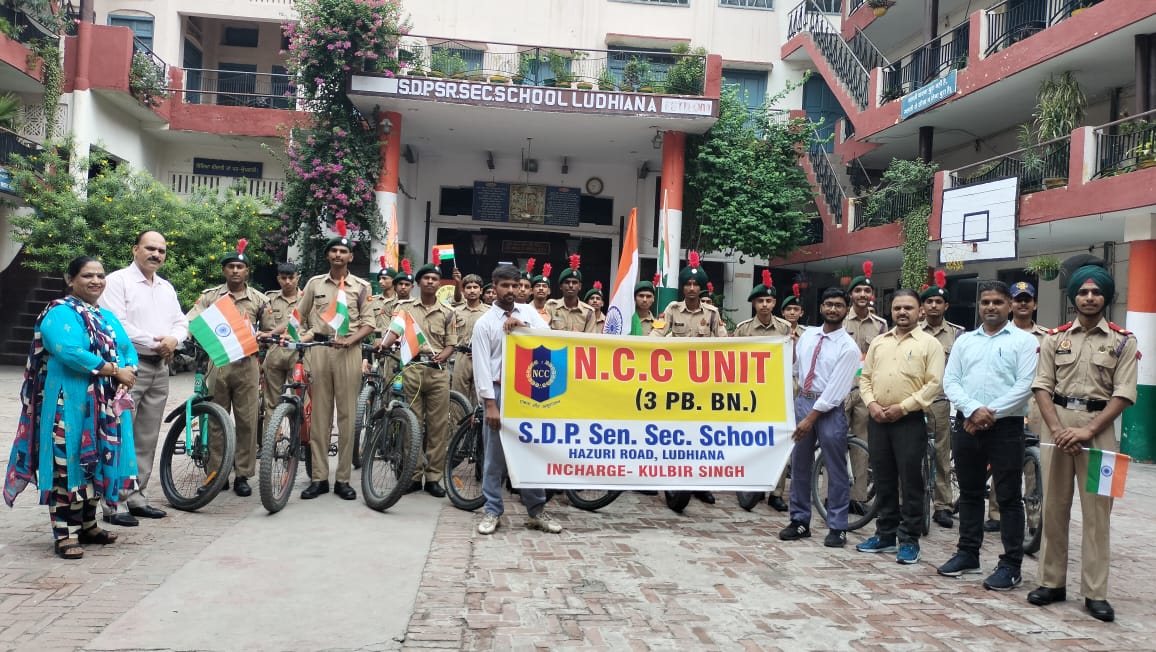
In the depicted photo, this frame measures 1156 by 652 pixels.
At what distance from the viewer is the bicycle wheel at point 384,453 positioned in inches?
254

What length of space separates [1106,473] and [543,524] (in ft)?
11.6

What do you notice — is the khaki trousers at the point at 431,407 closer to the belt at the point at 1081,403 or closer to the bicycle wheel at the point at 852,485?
the bicycle wheel at the point at 852,485

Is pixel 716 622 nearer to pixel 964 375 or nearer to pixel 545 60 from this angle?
pixel 964 375

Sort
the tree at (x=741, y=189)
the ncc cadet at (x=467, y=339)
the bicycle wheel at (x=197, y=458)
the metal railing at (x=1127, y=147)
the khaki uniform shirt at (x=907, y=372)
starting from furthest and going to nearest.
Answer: the tree at (x=741, y=189) < the metal railing at (x=1127, y=147) < the ncc cadet at (x=467, y=339) < the bicycle wheel at (x=197, y=458) < the khaki uniform shirt at (x=907, y=372)

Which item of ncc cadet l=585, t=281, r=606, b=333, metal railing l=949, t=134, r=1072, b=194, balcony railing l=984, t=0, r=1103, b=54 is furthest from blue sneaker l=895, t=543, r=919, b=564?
balcony railing l=984, t=0, r=1103, b=54

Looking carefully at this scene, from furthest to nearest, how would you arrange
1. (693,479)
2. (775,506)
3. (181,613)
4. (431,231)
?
1. (431,231)
2. (775,506)
3. (693,479)
4. (181,613)

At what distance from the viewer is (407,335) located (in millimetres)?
6844

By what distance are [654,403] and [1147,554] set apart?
3.84 meters

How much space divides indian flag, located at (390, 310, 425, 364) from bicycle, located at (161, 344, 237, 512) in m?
1.41

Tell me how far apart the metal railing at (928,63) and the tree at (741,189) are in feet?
7.44

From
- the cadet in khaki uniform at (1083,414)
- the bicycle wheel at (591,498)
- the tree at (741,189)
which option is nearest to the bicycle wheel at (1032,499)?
the cadet in khaki uniform at (1083,414)

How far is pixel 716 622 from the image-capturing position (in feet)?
14.0

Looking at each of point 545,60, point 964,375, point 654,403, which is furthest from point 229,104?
point 964,375

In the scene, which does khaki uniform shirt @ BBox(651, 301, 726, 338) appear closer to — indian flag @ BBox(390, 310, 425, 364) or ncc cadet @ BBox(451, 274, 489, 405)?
ncc cadet @ BBox(451, 274, 489, 405)
